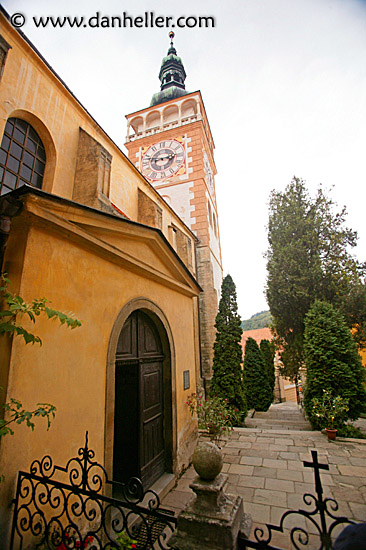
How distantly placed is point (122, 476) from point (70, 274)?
12.9ft

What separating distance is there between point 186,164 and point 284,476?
1731 centimetres

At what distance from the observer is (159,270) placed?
224 inches

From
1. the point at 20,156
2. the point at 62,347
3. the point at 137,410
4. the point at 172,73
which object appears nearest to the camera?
the point at 62,347

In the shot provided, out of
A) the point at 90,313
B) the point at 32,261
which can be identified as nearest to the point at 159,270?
the point at 90,313

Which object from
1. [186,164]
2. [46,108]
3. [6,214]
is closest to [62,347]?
[6,214]

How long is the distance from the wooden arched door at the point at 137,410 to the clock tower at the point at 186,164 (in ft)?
29.0

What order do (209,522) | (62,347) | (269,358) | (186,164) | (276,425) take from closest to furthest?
(209,522), (62,347), (276,425), (186,164), (269,358)

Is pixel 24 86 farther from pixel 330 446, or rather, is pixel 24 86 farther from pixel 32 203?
pixel 330 446

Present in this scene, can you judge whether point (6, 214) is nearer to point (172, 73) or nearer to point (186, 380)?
point (186, 380)

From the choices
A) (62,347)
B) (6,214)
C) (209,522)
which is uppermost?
(6,214)

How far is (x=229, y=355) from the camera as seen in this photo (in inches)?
443

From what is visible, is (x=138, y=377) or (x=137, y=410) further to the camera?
(x=138, y=377)

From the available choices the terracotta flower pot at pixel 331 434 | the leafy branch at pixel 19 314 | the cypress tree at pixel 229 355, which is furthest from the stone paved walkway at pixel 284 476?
the leafy branch at pixel 19 314

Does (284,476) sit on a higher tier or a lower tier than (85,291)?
lower
